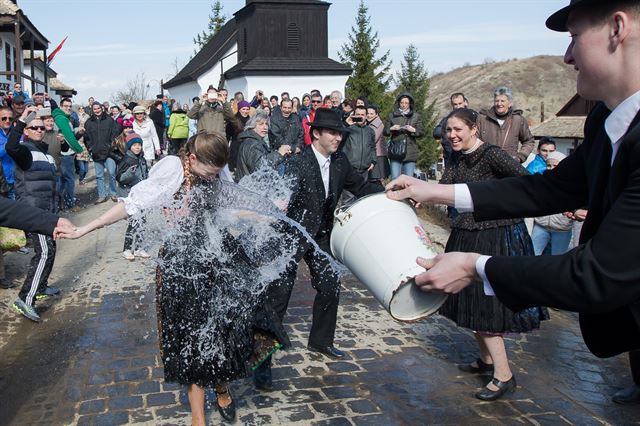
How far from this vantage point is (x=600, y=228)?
2.15 metres

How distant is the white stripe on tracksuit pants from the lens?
714 cm

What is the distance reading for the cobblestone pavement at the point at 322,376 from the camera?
475 centimetres

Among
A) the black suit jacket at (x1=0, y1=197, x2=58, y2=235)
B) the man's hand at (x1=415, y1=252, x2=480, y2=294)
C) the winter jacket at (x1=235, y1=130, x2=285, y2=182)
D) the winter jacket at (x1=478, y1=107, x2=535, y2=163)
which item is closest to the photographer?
the man's hand at (x1=415, y1=252, x2=480, y2=294)

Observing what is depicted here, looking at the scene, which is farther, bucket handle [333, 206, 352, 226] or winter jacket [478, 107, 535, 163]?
winter jacket [478, 107, 535, 163]

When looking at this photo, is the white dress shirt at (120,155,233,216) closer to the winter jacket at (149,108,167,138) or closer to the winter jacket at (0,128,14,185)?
the winter jacket at (0,128,14,185)

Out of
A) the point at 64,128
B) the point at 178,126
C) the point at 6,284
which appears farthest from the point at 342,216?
the point at 178,126

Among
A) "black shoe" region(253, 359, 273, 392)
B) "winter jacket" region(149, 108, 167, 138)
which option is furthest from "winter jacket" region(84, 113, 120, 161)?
"black shoe" region(253, 359, 273, 392)

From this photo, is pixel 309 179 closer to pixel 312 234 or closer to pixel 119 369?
pixel 312 234

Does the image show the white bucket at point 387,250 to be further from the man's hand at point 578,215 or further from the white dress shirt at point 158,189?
the man's hand at point 578,215

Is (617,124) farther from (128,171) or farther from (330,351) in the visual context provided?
(128,171)

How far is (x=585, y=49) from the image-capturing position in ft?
7.23

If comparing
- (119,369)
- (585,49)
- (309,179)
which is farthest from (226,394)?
(585,49)

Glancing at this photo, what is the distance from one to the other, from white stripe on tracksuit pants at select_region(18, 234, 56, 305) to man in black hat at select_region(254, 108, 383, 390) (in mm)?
3108

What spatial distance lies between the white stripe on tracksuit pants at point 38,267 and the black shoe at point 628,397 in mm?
5704
